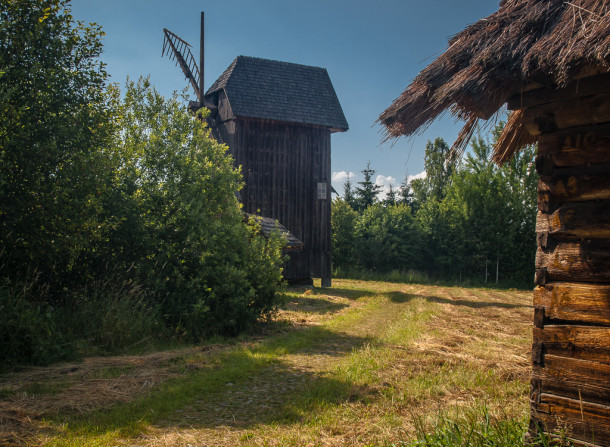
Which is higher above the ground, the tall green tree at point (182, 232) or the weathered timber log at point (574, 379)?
the tall green tree at point (182, 232)

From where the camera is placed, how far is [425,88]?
16.0 feet

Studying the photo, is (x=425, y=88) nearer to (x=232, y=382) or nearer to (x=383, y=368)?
(x=383, y=368)

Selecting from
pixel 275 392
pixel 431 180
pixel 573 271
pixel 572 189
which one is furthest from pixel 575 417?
pixel 431 180

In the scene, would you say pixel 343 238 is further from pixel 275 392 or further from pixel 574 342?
pixel 574 342

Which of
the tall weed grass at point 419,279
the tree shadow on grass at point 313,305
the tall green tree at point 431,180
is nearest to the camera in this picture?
the tree shadow on grass at point 313,305

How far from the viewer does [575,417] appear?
12.5 ft

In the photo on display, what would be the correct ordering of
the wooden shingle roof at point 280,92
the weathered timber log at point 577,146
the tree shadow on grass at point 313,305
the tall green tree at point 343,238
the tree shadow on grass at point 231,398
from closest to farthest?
the weathered timber log at point 577,146
the tree shadow on grass at point 231,398
the tree shadow on grass at point 313,305
the wooden shingle roof at point 280,92
the tall green tree at point 343,238

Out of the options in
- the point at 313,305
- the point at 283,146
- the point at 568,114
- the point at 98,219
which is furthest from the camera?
the point at 283,146

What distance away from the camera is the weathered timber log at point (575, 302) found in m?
3.76

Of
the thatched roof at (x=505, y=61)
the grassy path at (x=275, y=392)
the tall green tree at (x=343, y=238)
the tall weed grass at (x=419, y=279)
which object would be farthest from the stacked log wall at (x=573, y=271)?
the tall green tree at (x=343, y=238)

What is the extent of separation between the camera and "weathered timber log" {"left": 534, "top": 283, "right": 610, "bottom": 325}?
376 centimetres

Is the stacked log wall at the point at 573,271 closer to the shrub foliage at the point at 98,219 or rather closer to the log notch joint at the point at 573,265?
the log notch joint at the point at 573,265

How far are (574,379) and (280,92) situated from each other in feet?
66.5

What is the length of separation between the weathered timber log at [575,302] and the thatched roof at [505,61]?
1680 millimetres
